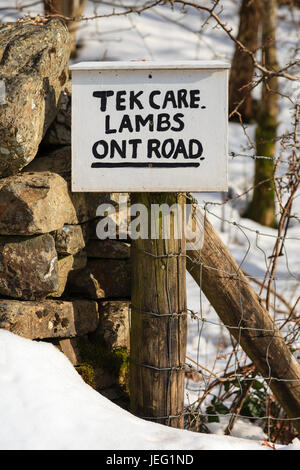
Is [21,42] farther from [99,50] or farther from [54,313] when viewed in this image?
[99,50]

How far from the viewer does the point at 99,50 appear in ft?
36.9

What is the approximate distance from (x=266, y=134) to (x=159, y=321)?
17.3ft

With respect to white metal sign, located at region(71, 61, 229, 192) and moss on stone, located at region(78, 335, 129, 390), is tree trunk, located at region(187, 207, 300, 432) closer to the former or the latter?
white metal sign, located at region(71, 61, 229, 192)

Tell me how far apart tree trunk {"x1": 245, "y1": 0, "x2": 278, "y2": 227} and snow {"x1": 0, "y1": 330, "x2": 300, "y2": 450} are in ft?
14.6

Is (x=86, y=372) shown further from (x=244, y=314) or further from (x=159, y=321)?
(x=244, y=314)

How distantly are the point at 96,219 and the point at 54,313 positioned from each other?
0.57 m

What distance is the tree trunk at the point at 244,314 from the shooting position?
2.82m

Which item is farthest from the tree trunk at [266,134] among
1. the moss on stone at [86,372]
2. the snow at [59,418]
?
the snow at [59,418]

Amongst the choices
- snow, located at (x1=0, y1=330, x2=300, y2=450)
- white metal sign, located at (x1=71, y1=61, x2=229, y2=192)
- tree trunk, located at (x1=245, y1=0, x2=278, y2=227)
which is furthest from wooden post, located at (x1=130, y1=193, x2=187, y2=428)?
tree trunk, located at (x1=245, y1=0, x2=278, y2=227)

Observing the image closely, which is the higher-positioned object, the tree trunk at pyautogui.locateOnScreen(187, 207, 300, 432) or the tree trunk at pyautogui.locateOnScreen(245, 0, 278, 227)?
the tree trunk at pyautogui.locateOnScreen(245, 0, 278, 227)

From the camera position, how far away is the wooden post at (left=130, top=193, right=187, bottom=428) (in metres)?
2.68

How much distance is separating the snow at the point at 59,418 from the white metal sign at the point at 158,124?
34.4 inches

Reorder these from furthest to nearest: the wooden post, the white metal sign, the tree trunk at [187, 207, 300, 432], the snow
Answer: the tree trunk at [187, 207, 300, 432] < the wooden post < the white metal sign < the snow
